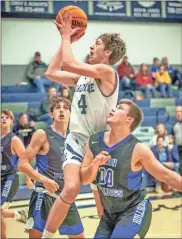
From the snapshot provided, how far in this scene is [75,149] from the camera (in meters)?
2.32

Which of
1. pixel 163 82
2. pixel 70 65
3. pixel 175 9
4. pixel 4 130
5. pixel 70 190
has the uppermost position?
pixel 175 9

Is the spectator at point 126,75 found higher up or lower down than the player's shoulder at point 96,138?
higher up

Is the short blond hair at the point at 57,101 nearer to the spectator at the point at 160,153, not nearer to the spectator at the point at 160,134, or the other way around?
the spectator at the point at 160,153

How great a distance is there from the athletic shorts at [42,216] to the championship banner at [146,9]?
120 cm

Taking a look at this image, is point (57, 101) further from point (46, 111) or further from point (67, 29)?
point (67, 29)

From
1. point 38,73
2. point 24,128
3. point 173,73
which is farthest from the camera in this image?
point 173,73

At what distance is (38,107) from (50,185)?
31.9 inches

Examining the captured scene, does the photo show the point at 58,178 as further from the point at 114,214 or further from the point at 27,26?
the point at 27,26

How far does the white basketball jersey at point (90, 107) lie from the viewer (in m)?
2.28

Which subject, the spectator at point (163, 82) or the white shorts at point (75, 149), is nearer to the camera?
the white shorts at point (75, 149)

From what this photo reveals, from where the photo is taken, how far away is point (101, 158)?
217 centimetres

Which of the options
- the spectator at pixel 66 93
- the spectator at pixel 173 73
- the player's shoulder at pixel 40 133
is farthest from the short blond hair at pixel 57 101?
the spectator at pixel 173 73

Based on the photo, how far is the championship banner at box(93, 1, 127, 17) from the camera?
9.62ft

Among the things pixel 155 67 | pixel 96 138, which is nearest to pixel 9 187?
pixel 96 138
